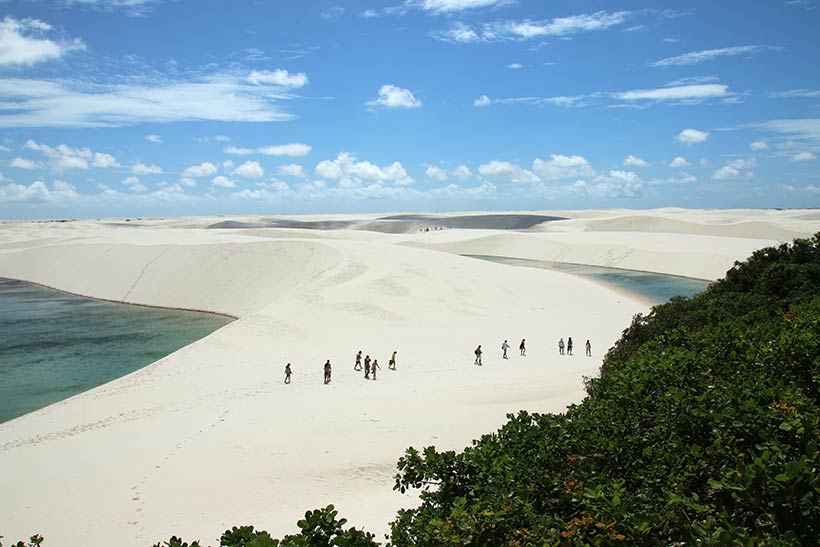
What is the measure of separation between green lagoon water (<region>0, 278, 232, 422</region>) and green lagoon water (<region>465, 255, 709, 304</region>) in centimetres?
2989

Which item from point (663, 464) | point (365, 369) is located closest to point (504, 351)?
point (365, 369)

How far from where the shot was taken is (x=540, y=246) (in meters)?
69.2

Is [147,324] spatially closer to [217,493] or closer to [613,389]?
[217,493]

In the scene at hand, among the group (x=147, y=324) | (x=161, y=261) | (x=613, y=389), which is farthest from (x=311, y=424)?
(x=161, y=261)

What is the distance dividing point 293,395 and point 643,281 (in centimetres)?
3763

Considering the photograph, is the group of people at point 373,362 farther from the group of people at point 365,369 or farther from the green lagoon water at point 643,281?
the green lagoon water at point 643,281

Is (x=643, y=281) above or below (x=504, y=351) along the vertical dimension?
above

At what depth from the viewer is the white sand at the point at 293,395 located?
34.4 feet

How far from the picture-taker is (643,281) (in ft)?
152

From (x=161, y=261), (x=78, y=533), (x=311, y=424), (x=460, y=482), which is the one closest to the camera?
(x=460, y=482)

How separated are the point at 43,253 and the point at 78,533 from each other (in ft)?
208

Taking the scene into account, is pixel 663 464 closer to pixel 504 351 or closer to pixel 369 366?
pixel 369 366

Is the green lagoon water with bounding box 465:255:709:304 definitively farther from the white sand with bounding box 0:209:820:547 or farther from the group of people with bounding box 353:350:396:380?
the group of people with bounding box 353:350:396:380

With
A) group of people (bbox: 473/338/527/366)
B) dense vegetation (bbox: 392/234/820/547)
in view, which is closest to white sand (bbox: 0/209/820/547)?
group of people (bbox: 473/338/527/366)
